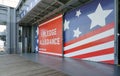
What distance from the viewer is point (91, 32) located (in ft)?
18.0

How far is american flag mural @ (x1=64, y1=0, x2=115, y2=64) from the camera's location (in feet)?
15.6

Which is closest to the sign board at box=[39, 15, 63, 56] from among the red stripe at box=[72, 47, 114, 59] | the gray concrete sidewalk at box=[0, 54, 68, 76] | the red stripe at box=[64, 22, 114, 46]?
the red stripe at box=[64, 22, 114, 46]

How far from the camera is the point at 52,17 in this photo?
8.32m

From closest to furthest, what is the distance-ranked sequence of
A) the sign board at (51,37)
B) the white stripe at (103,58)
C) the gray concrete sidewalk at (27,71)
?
the gray concrete sidewalk at (27,71)
the white stripe at (103,58)
the sign board at (51,37)

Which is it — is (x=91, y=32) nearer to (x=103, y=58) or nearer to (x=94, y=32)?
(x=94, y=32)

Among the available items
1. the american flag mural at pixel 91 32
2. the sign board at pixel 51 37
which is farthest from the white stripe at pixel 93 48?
the sign board at pixel 51 37

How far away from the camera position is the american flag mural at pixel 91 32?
15.6ft

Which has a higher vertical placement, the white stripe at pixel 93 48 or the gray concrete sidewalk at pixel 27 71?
the white stripe at pixel 93 48

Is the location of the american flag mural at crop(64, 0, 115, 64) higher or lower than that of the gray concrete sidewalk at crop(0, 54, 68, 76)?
higher

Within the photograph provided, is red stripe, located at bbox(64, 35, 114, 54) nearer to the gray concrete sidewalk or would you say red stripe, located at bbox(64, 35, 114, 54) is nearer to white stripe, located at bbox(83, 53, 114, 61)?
white stripe, located at bbox(83, 53, 114, 61)

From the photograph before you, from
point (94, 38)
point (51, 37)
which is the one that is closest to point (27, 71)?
point (94, 38)

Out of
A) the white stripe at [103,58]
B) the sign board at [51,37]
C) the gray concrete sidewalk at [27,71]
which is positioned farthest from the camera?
the sign board at [51,37]

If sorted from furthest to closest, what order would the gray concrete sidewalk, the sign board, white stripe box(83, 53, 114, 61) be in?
the sign board
white stripe box(83, 53, 114, 61)
the gray concrete sidewalk

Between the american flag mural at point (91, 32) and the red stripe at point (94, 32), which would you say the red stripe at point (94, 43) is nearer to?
the american flag mural at point (91, 32)
